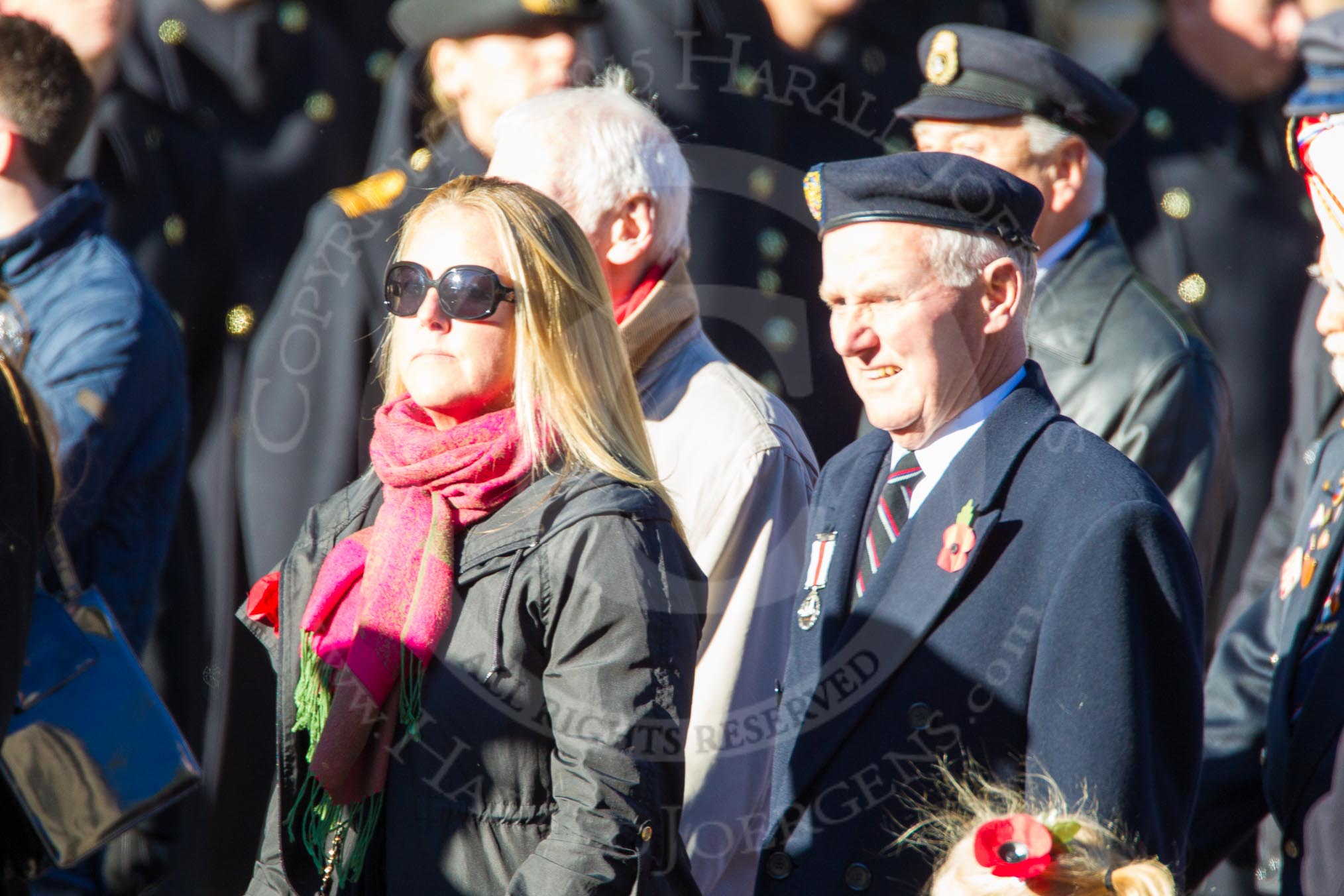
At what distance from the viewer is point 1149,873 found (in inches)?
73.3

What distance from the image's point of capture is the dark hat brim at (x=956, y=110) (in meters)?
3.62

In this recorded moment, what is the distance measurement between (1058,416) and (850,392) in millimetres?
1790

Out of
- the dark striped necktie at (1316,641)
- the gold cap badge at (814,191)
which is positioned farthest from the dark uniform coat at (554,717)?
the dark striped necktie at (1316,641)

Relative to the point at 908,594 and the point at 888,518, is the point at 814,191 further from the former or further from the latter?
the point at 908,594

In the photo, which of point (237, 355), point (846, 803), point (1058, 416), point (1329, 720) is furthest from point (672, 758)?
point (237, 355)

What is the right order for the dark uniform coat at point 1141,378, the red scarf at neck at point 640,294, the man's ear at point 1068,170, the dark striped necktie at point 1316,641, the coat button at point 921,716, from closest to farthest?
the coat button at point 921,716 → the dark striped necktie at point 1316,641 → the red scarf at neck at point 640,294 → the dark uniform coat at point 1141,378 → the man's ear at point 1068,170

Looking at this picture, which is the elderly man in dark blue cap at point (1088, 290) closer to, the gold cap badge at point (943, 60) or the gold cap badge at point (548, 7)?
the gold cap badge at point (943, 60)

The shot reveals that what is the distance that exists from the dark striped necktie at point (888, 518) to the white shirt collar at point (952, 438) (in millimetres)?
32

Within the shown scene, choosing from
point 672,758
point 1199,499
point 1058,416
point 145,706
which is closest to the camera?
point 672,758

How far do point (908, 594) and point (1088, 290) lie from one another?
1.46 metres

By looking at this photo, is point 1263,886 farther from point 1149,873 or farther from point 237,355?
point 237,355

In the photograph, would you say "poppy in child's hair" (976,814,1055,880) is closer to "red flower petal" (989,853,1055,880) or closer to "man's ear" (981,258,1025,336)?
"red flower petal" (989,853,1055,880)

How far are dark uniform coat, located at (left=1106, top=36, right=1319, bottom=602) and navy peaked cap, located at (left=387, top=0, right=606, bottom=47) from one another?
1502 millimetres

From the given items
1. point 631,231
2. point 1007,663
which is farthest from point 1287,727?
point 631,231
